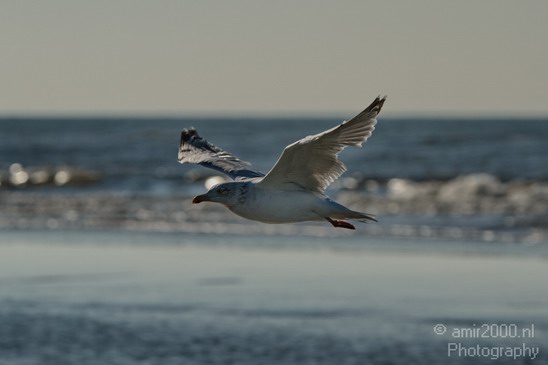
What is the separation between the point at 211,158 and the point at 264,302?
4.72m

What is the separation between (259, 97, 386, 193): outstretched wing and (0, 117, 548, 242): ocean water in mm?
11234

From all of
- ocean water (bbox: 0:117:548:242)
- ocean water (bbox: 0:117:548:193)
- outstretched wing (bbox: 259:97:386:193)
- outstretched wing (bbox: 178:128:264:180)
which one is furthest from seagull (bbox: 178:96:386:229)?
ocean water (bbox: 0:117:548:193)

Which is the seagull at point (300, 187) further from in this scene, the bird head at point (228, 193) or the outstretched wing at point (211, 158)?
the outstretched wing at point (211, 158)

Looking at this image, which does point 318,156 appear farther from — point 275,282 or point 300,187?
point 275,282

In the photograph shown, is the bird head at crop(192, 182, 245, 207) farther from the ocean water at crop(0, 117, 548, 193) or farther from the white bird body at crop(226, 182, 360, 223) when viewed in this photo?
the ocean water at crop(0, 117, 548, 193)

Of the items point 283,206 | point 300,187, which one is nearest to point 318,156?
point 300,187

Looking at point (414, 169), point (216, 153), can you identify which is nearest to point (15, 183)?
point (414, 169)

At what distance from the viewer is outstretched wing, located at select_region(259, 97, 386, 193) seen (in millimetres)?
6754

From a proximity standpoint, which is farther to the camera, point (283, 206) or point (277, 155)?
point (277, 155)

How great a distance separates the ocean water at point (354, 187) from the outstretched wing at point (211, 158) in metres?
9.75

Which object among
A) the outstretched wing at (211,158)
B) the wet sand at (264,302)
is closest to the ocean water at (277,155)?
the wet sand at (264,302)

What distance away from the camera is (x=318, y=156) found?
23.3ft

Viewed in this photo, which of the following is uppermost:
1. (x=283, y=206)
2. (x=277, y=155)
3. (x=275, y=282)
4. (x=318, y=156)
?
(x=277, y=155)

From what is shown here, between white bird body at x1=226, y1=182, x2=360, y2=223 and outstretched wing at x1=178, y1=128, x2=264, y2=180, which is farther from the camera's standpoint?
outstretched wing at x1=178, y1=128, x2=264, y2=180
